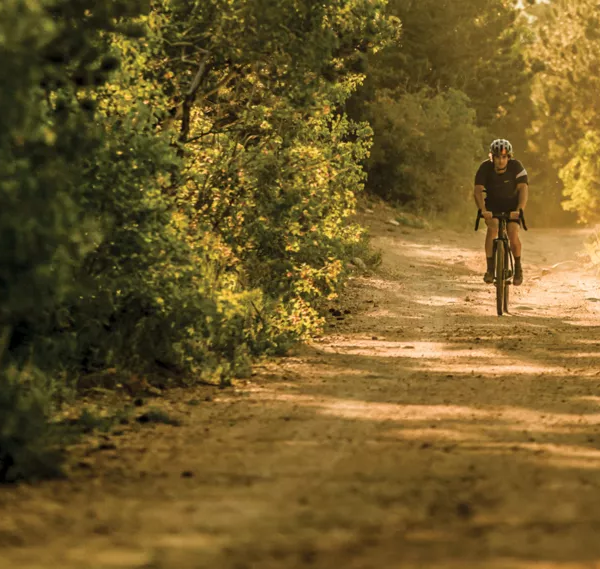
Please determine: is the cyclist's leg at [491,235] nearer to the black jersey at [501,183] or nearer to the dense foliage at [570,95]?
the black jersey at [501,183]

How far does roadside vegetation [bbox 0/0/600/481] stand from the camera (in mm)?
7336

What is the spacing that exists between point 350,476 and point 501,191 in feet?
35.7

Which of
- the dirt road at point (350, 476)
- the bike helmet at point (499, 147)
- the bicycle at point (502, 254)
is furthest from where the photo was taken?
the bicycle at point (502, 254)

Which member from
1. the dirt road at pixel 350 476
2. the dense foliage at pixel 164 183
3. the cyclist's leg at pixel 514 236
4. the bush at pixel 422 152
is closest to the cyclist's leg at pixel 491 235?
the cyclist's leg at pixel 514 236

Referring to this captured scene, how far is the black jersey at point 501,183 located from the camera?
56.2ft

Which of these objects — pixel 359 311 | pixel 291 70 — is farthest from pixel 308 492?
pixel 359 311

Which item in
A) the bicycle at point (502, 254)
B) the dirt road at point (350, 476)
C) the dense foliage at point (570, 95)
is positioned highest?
the dense foliage at point (570, 95)

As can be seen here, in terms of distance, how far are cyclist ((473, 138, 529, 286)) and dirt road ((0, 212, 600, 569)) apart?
4.00 m

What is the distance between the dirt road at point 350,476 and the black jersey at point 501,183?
13.7 feet

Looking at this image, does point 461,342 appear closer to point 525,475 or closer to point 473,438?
point 473,438

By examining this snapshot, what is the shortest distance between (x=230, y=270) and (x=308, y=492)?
769 cm

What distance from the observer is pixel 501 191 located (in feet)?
56.7

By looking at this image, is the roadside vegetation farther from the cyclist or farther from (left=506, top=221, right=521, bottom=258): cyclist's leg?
(left=506, top=221, right=521, bottom=258): cyclist's leg

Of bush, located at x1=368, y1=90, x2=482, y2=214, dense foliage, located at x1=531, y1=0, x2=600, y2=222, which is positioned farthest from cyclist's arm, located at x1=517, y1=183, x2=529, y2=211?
dense foliage, located at x1=531, y1=0, x2=600, y2=222
